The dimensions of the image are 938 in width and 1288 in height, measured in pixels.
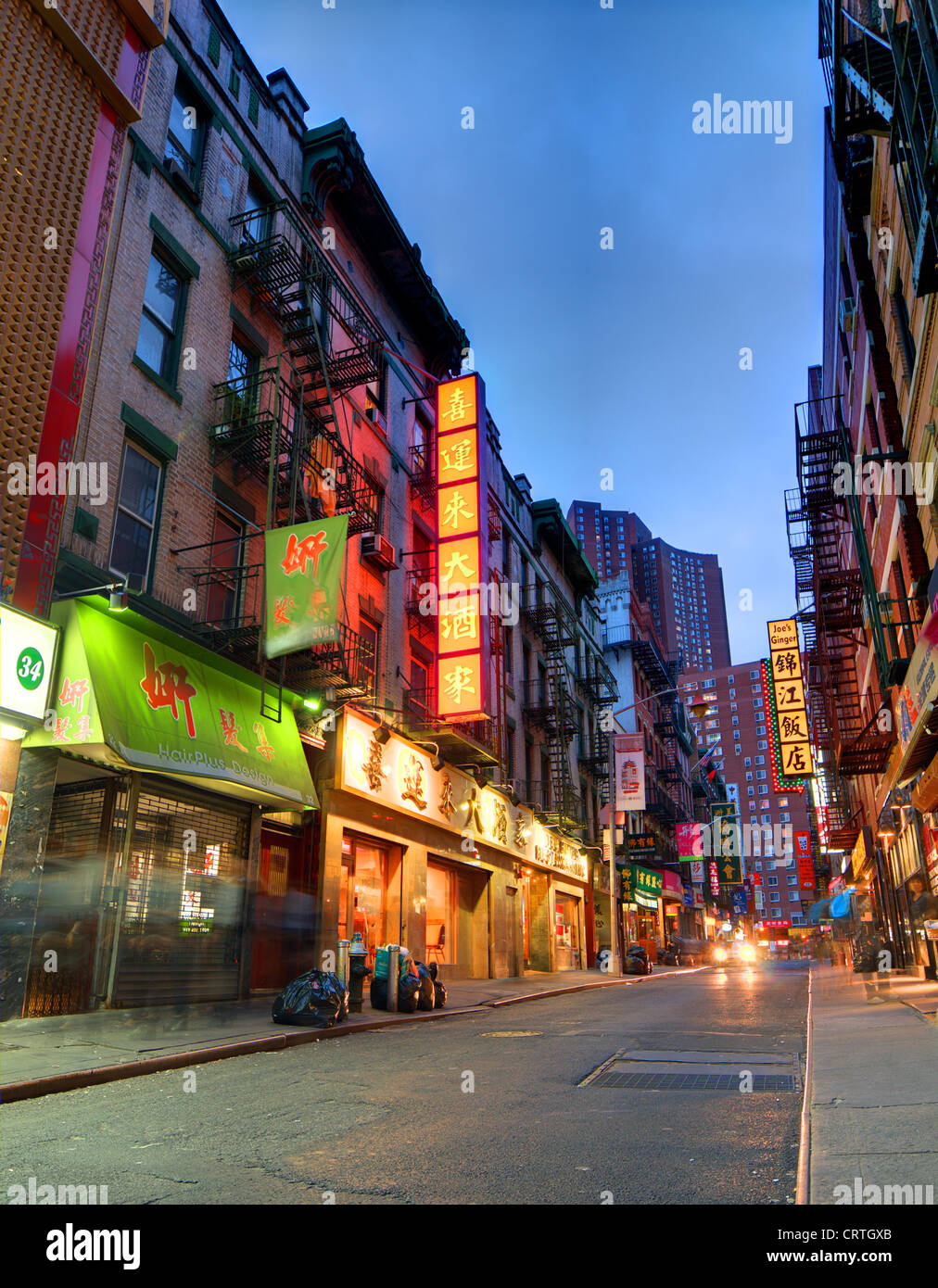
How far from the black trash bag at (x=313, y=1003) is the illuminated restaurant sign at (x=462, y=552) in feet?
31.8

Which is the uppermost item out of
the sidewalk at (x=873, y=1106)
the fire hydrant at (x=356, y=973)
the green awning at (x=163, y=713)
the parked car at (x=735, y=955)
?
the green awning at (x=163, y=713)

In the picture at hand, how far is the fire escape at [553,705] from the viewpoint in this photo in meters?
34.4

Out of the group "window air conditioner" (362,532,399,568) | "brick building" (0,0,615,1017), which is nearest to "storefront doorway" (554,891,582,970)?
"brick building" (0,0,615,1017)

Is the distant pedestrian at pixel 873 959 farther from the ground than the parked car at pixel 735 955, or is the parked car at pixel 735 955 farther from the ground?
the distant pedestrian at pixel 873 959

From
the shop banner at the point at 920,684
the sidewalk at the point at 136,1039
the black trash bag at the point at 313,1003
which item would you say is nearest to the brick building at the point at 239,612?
the sidewalk at the point at 136,1039

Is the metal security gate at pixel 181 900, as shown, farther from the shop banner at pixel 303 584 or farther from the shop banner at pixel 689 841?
the shop banner at pixel 689 841

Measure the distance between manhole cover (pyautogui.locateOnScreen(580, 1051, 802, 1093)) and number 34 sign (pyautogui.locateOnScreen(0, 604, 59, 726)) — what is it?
7789mm

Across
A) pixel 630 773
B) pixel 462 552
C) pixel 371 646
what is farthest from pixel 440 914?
pixel 630 773

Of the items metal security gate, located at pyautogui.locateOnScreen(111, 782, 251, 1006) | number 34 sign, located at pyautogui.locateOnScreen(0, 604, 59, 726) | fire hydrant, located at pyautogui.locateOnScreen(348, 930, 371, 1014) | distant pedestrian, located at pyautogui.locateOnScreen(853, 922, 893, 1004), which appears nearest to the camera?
number 34 sign, located at pyautogui.locateOnScreen(0, 604, 59, 726)

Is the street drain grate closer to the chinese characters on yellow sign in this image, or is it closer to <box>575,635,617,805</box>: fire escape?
the chinese characters on yellow sign

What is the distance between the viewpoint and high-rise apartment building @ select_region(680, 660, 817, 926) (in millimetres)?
156500

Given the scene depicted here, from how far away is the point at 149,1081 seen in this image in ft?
26.0

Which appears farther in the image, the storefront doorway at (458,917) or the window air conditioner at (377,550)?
the storefront doorway at (458,917)

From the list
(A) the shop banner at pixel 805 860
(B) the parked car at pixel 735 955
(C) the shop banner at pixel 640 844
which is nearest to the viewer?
(C) the shop banner at pixel 640 844
